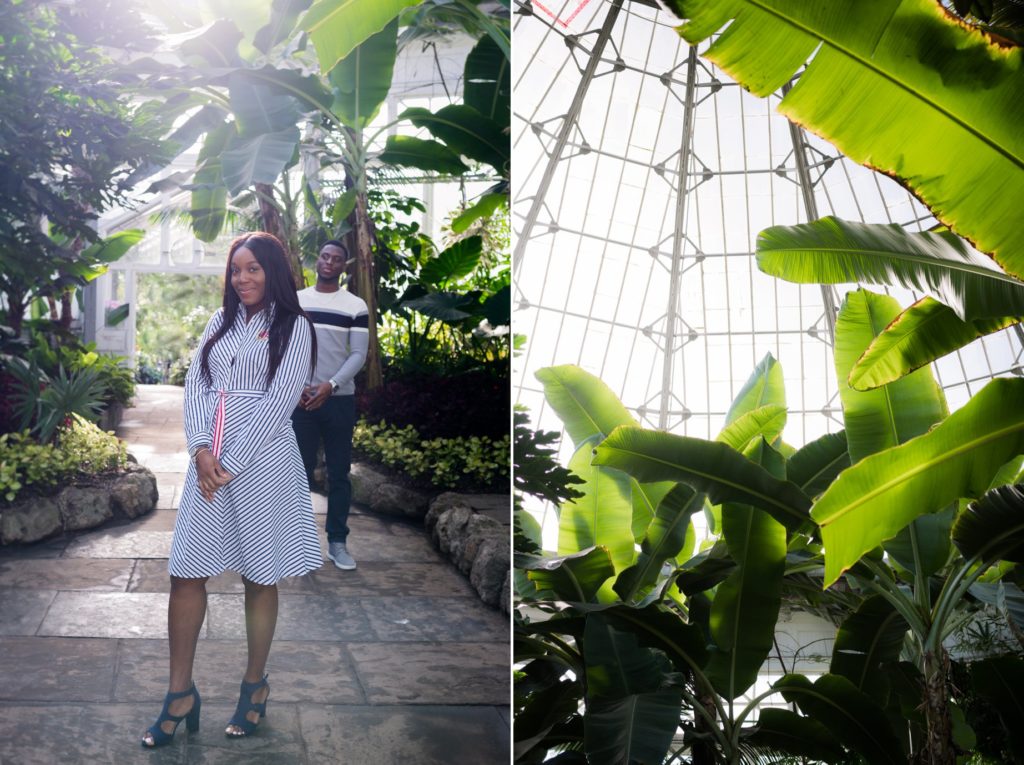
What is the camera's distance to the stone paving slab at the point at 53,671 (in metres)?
1.90

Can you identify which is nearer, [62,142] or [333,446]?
[62,142]

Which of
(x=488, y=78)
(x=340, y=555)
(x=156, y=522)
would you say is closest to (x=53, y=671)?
(x=156, y=522)

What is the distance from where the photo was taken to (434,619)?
218cm

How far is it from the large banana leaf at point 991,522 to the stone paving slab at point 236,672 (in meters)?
1.59

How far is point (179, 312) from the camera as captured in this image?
2.03 meters

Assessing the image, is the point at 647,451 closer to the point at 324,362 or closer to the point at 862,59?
the point at 324,362

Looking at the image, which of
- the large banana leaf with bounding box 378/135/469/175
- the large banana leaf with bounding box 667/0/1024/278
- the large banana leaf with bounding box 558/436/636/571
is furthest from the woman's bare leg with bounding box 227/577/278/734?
the large banana leaf with bounding box 667/0/1024/278

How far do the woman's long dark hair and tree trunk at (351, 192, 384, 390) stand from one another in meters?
0.18

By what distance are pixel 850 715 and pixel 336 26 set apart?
7.64 feet

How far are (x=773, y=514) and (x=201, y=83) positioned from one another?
1812 millimetres

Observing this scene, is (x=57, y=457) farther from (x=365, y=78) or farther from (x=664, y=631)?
(x=664, y=631)

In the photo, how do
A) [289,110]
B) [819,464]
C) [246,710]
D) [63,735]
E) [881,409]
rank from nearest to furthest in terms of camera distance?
1. [63,735]
2. [246,710]
3. [289,110]
4. [881,409]
5. [819,464]

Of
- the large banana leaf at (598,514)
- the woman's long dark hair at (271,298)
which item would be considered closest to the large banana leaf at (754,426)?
the large banana leaf at (598,514)

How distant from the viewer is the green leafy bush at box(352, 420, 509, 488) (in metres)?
2.26
